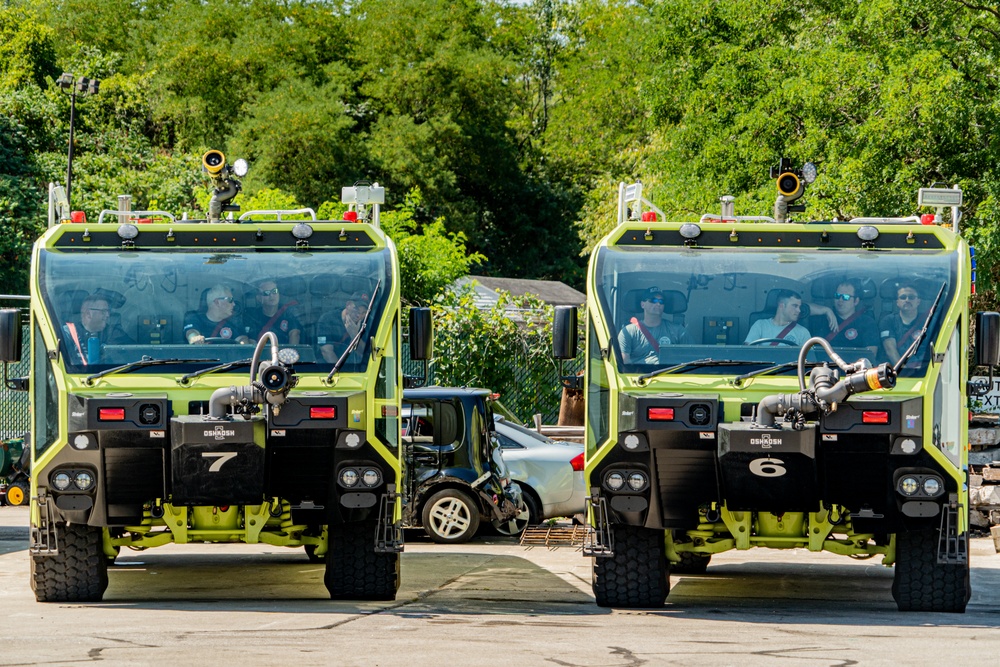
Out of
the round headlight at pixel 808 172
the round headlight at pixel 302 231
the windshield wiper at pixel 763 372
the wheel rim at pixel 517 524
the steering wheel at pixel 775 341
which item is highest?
the round headlight at pixel 808 172

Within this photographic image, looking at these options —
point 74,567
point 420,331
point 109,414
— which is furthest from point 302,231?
point 74,567

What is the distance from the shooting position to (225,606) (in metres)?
11.4

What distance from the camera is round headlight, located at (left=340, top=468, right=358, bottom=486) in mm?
10914

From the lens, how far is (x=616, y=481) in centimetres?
1080

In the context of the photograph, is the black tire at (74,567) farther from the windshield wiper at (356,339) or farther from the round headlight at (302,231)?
the round headlight at (302,231)

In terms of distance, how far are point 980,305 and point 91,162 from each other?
31619 mm

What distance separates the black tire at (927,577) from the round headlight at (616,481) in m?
1.92

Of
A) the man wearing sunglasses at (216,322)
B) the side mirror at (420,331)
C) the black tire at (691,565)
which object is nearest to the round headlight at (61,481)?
the man wearing sunglasses at (216,322)

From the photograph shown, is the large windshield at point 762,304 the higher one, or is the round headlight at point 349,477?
the large windshield at point 762,304

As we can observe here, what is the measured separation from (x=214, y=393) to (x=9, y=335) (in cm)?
183

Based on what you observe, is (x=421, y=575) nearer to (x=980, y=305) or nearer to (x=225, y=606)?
(x=225, y=606)

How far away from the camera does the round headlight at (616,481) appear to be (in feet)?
35.4

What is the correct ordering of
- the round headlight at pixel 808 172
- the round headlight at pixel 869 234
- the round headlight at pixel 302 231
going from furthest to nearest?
the round headlight at pixel 808 172, the round headlight at pixel 302 231, the round headlight at pixel 869 234

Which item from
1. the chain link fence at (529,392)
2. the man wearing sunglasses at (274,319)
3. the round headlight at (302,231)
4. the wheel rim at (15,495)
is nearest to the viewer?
the man wearing sunglasses at (274,319)
